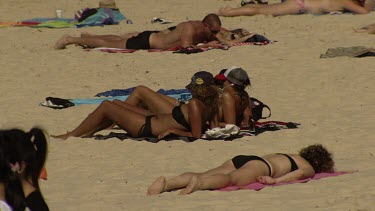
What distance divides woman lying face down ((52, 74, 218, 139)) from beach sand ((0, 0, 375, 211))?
7.4 inches

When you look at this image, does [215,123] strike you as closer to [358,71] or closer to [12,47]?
[358,71]

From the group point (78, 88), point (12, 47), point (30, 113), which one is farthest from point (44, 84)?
point (12, 47)

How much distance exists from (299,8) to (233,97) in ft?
31.7

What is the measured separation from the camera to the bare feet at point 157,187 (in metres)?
8.41

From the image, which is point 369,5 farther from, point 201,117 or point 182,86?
point 201,117

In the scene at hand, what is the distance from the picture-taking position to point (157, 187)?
8422 mm

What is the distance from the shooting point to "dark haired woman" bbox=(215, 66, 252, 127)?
10953mm

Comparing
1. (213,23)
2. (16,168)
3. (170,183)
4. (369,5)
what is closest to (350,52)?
(213,23)

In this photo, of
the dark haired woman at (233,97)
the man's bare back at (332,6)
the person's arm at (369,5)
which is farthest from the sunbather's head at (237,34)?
the dark haired woman at (233,97)

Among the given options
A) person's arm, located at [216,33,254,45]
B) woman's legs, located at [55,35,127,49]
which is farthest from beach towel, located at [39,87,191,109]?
person's arm, located at [216,33,254,45]

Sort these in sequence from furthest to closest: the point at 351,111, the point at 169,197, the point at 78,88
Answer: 1. the point at 78,88
2. the point at 351,111
3. the point at 169,197

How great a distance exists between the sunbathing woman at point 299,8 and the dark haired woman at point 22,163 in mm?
14579

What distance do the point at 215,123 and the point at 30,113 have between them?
243 cm

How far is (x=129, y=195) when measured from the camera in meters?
8.49
